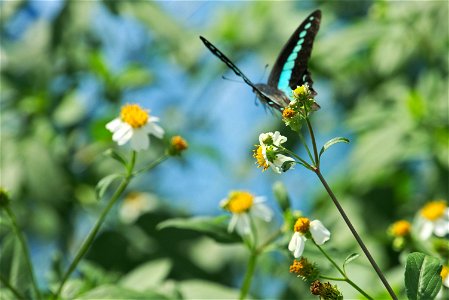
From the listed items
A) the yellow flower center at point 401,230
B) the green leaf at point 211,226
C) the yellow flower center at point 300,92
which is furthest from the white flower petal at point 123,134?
the yellow flower center at point 401,230

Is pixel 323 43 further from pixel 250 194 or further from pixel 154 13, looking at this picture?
pixel 250 194

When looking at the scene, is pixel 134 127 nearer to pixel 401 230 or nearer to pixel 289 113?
pixel 289 113

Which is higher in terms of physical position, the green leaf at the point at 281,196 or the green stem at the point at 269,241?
the green leaf at the point at 281,196

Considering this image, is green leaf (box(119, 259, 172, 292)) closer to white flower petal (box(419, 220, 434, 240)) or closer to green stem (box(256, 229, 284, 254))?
green stem (box(256, 229, 284, 254))

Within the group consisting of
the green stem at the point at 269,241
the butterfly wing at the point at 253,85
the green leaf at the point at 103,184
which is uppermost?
the butterfly wing at the point at 253,85

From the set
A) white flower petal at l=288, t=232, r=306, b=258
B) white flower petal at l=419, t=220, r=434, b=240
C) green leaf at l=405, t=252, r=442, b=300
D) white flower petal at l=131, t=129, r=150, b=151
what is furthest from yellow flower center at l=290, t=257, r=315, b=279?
white flower petal at l=419, t=220, r=434, b=240

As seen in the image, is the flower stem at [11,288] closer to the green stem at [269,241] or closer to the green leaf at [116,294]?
the green leaf at [116,294]

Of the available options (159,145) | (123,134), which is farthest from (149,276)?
(159,145)
